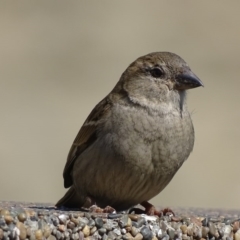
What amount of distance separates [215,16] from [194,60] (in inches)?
82.1

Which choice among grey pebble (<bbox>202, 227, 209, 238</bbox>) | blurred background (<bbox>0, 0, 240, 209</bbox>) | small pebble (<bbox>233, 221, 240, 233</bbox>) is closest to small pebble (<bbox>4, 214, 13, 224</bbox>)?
grey pebble (<bbox>202, 227, 209, 238</bbox>)

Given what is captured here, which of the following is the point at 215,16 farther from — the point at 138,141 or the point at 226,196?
the point at 138,141

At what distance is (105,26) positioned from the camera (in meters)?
17.3

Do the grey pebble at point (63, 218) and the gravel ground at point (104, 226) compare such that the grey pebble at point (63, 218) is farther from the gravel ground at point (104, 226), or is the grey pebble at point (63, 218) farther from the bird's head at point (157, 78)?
the bird's head at point (157, 78)

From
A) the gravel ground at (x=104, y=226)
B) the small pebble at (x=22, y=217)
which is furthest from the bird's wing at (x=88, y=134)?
the small pebble at (x=22, y=217)

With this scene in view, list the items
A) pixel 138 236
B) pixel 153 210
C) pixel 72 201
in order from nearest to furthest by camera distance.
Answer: pixel 138 236 → pixel 153 210 → pixel 72 201

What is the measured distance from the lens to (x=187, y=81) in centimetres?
671

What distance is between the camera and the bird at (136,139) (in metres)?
6.48

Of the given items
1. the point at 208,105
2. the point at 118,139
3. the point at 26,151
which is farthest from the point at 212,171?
the point at 118,139

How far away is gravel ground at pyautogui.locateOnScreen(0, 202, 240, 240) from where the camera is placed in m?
4.93

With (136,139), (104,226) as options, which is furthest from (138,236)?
(136,139)

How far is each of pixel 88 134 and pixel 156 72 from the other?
0.56 metres

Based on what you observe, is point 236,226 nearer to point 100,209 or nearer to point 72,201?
point 100,209

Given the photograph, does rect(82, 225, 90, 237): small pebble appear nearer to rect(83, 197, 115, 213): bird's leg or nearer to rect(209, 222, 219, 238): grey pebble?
rect(209, 222, 219, 238): grey pebble
